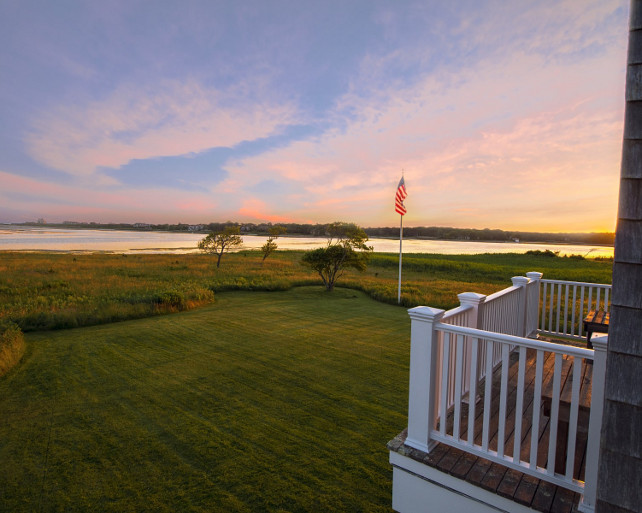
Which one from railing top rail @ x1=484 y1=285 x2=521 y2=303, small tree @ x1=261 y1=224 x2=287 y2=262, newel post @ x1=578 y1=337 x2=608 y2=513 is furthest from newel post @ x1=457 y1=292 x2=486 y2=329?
small tree @ x1=261 y1=224 x2=287 y2=262

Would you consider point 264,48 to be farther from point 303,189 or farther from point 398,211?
point 303,189

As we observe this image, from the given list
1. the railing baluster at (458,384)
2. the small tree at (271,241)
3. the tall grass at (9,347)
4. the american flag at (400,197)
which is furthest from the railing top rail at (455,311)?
the small tree at (271,241)

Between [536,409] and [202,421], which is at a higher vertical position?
[536,409]

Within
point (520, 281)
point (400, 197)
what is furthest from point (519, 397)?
point (400, 197)

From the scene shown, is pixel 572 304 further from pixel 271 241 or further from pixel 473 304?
pixel 271 241

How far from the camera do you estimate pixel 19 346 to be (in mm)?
6191

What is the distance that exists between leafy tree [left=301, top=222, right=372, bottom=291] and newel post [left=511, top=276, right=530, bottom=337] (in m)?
9.30

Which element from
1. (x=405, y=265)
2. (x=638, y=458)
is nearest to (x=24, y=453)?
(x=638, y=458)

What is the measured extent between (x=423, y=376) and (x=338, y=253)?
38.3 feet

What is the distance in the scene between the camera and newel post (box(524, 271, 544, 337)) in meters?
5.11

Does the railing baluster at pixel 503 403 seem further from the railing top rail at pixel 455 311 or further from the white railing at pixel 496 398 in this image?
the railing top rail at pixel 455 311

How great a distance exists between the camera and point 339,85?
11.2 metres

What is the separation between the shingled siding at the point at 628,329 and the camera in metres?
1.29

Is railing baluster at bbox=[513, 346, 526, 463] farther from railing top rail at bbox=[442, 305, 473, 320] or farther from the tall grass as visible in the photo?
the tall grass
